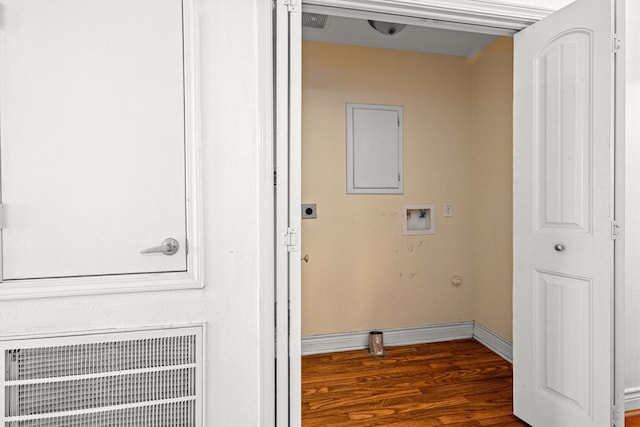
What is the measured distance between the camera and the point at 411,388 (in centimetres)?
234

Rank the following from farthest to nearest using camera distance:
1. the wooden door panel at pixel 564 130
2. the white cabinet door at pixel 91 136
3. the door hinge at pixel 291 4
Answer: the wooden door panel at pixel 564 130 → the door hinge at pixel 291 4 → the white cabinet door at pixel 91 136

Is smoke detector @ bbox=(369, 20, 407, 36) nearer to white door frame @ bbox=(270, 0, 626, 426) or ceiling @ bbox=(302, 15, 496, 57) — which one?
ceiling @ bbox=(302, 15, 496, 57)

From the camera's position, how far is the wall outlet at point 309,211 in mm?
2811

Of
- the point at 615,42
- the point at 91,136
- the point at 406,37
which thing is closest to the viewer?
the point at 91,136

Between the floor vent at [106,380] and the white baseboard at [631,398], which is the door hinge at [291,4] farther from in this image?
the white baseboard at [631,398]

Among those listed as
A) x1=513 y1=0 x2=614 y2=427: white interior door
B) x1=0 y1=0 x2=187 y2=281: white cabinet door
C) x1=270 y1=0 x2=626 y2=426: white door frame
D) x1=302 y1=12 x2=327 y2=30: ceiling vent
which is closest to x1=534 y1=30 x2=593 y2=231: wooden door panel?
x1=513 y1=0 x2=614 y2=427: white interior door

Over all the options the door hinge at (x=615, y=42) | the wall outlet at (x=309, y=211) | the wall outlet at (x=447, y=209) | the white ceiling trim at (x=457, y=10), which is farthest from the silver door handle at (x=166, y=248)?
the wall outlet at (x=447, y=209)

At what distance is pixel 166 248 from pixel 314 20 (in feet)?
6.16

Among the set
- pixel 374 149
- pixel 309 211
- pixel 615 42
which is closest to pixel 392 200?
pixel 374 149

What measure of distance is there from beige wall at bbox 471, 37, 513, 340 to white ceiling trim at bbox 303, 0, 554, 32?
38.4 inches

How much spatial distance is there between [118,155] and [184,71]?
38 cm

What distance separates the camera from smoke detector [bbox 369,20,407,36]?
94.7 inches

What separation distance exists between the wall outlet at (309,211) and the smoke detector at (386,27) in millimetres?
1297

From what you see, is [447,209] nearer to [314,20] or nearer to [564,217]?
[564,217]
